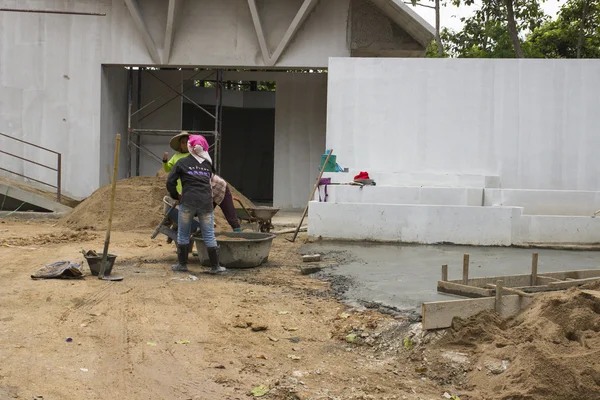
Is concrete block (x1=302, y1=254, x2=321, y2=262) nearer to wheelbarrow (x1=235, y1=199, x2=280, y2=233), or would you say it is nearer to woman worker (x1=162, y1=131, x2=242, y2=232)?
woman worker (x1=162, y1=131, x2=242, y2=232)

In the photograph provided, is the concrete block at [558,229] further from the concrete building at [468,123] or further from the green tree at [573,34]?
the green tree at [573,34]

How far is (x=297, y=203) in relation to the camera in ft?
69.4

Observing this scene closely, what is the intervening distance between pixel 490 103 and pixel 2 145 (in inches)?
520

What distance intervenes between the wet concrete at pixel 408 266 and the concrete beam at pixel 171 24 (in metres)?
8.96

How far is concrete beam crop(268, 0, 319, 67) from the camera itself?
57.5ft

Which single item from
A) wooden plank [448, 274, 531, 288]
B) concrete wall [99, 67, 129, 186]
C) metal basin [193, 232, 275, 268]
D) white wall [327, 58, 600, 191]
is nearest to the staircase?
concrete wall [99, 67, 129, 186]

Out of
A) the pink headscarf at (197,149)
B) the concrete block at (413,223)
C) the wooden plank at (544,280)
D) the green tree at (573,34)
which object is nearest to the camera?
the wooden plank at (544,280)

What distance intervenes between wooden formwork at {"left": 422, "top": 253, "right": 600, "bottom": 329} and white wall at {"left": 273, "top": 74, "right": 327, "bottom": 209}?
1434cm

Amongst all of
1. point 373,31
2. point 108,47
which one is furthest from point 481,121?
point 108,47

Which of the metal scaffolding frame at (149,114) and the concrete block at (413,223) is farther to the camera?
the metal scaffolding frame at (149,114)

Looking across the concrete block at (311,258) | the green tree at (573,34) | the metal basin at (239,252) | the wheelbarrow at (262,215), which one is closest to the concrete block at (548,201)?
the wheelbarrow at (262,215)

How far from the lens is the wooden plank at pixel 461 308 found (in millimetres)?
5359

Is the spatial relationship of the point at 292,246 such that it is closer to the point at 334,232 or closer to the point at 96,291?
the point at 334,232

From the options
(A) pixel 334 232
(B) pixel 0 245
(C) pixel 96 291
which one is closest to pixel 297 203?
(A) pixel 334 232
